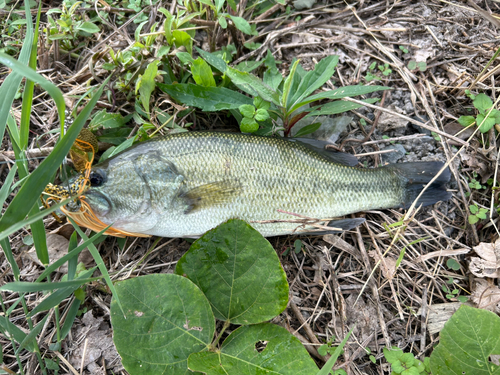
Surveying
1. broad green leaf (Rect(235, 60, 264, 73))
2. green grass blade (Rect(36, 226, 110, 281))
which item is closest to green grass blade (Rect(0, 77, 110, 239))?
green grass blade (Rect(36, 226, 110, 281))

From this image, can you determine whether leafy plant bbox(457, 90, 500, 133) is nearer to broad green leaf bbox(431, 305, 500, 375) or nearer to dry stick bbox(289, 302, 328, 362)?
broad green leaf bbox(431, 305, 500, 375)

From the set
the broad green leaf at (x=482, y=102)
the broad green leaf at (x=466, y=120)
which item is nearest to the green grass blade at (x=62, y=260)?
the broad green leaf at (x=466, y=120)

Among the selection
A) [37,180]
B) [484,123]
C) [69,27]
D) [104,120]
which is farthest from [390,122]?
[69,27]

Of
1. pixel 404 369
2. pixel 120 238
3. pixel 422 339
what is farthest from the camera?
pixel 120 238

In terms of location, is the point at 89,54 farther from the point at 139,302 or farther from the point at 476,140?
the point at 476,140

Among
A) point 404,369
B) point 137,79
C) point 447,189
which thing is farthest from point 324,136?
point 404,369

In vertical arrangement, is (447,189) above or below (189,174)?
below

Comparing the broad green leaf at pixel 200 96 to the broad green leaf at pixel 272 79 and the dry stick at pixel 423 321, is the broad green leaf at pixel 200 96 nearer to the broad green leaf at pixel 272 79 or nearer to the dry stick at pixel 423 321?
the broad green leaf at pixel 272 79
